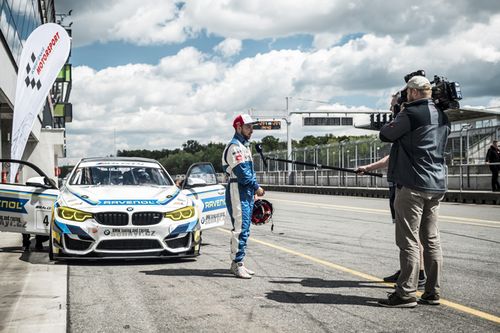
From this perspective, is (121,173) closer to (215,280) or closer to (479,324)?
(215,280)

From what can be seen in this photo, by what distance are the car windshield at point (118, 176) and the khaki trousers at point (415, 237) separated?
455 cm

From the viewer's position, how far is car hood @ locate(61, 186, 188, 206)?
7633mm

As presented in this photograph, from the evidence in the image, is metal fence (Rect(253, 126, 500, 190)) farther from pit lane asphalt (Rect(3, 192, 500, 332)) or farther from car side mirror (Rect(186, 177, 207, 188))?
car side mirror (Rect(186, 177, 207, 188))

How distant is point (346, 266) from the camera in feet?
24.0

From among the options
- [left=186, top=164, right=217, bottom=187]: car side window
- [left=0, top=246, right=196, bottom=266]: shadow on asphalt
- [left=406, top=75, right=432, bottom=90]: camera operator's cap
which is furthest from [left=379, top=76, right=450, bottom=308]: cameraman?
[left=186, top=164, right=217, bottom=187]: car side window

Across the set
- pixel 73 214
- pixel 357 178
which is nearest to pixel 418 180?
pixel 73 214

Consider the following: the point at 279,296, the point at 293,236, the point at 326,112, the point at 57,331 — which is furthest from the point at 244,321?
the point at 326,112

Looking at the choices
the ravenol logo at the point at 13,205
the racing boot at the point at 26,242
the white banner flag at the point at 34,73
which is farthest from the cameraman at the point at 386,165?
the white banner flag at the point at 34,73

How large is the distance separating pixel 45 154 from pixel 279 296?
4132 centimetres

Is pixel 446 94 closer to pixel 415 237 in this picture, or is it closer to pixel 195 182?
pixel 415 237

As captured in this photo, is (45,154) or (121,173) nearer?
(121,173)

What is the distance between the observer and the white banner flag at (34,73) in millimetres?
13156

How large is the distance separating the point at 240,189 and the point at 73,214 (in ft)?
7.18

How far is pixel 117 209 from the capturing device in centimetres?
744
